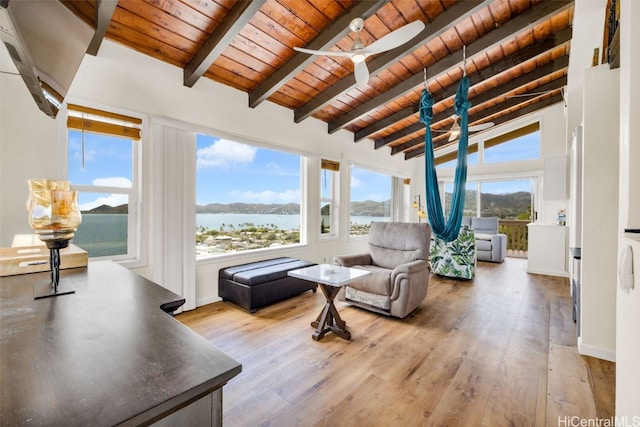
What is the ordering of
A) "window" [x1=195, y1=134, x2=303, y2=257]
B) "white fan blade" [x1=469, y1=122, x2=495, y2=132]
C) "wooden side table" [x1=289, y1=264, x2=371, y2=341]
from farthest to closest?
"white fan blade" [x1=469, y1=122, x2=495, y2=132] < "window" [x1=195, y1=134, x2=303, y2=257] < "wooden side table" [x1=289, y1=264, x2=371, y2=341]

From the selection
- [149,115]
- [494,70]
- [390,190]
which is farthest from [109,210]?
[390,190]

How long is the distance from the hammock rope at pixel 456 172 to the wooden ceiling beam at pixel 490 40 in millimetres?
432

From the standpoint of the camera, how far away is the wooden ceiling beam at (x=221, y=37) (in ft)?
6.97

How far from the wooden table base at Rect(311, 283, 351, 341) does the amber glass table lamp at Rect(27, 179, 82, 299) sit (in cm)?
182

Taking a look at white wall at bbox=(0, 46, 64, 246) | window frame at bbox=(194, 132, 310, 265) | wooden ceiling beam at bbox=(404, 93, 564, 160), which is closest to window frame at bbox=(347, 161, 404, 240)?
window frame at bbox=(194, 132, 310, 265)

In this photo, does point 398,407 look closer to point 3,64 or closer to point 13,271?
point 13,271

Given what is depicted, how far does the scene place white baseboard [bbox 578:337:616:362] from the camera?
83.4 inches

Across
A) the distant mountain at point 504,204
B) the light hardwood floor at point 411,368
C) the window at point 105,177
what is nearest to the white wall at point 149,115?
the window at point 105,177

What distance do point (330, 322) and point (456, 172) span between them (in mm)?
2128

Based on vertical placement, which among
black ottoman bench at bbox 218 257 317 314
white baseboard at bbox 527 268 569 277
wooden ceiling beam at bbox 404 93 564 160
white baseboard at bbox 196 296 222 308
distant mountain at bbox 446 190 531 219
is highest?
wooden ceiling beam at bbox 404 93 564 160

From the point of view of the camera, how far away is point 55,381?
0.56 metres

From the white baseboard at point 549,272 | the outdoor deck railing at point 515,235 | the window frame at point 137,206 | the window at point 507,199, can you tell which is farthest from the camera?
the outdoor deck railing at point 515,235

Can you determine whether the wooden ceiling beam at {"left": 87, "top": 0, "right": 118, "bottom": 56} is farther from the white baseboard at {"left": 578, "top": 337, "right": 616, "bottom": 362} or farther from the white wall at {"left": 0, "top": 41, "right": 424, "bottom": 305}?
the white baseboard at {"left": 578, "top": 337, "right": 616, "bottom": 362}

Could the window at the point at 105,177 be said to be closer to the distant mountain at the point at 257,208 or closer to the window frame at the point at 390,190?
the distant mountain at the point at 257,208
